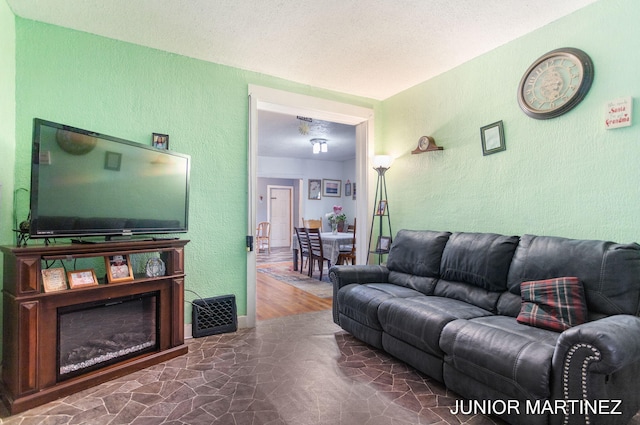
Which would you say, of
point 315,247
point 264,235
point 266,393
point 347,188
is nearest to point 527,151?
point 266,393

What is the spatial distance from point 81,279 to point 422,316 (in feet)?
7.28

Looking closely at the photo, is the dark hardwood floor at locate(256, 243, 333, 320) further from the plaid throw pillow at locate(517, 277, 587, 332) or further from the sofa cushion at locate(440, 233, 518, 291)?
the plaid throw pillow at locate(517, 277, 587, 332)

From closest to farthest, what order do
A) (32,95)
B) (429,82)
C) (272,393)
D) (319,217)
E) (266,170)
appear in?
(272,393) → (32,95) → (429,82) → (266,170) → (319,217)

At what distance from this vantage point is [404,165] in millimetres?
3758

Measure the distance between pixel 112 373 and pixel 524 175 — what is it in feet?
10.9

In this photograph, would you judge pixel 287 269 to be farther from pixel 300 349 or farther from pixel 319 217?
pixel 300 349

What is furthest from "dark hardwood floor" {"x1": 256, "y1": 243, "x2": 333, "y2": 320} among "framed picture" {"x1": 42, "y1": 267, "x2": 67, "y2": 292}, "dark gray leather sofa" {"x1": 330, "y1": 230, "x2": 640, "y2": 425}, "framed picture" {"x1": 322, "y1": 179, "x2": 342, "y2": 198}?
"framed picture" {"x1": 322, "y1": 179, "x2": 342, "y2": 198}

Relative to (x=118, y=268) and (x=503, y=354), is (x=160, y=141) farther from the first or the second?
(x=503, y=354)

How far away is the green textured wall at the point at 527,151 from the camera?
2.09 m

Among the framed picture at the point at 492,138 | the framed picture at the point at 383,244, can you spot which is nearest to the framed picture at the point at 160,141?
the framed picture at the point at 383,244

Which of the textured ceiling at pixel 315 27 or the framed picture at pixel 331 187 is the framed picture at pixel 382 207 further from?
the framed picture at pixel 331 187

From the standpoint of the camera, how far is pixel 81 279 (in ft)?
6.95

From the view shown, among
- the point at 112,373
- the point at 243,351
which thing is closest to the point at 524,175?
the point at 243,351

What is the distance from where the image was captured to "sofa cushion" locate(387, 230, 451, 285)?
2.83 metres
